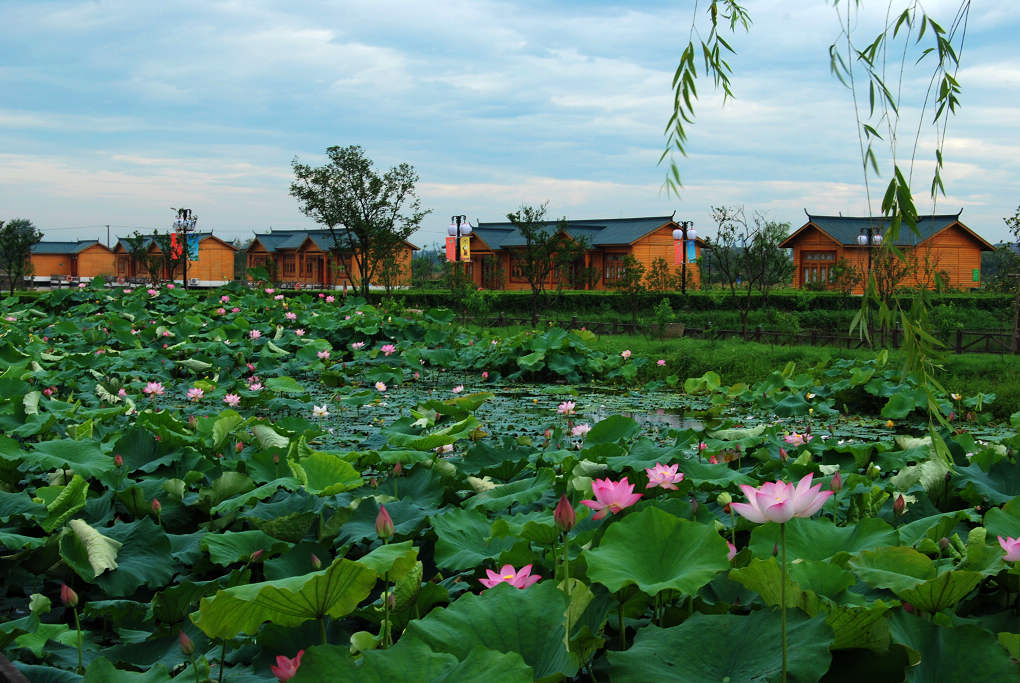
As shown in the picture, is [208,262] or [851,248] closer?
[851,248]

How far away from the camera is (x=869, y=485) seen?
207 cm

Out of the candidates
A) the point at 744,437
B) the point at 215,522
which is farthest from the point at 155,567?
the point at 744,437

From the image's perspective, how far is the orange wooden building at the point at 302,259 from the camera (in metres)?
39.2

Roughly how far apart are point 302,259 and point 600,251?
706 inches

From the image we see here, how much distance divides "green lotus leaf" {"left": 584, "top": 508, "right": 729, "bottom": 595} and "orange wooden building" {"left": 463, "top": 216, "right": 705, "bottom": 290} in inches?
1061

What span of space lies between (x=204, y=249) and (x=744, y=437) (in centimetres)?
4687

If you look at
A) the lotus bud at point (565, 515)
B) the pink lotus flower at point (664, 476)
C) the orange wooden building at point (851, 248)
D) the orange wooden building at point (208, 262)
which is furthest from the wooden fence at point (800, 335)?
the orange wooden building at point (208, 262)

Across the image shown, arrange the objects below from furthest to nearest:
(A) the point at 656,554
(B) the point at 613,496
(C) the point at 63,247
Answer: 1. (C) the point at 63,247
2. (B) the point at 613,496
3. (A) the point at 656,554

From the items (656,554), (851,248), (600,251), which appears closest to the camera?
(656,554)

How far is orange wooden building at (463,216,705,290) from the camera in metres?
30.2

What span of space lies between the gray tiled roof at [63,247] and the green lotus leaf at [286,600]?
55474mm

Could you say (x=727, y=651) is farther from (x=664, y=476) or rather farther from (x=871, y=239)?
(x=871, y=239)

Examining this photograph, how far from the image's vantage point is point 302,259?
4222cm

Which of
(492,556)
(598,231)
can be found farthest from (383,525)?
(598,231)
